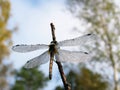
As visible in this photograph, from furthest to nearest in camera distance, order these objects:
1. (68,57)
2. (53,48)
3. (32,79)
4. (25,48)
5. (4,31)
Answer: (32,79), (4,31), (25,48), (68,57), (53,48)

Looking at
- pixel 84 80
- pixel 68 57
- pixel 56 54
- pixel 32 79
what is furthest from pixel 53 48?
pixel 32 79

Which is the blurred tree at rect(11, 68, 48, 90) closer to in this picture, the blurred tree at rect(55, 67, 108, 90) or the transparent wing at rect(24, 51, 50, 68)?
the blurred tree at rect(55, 67, 108, 90)

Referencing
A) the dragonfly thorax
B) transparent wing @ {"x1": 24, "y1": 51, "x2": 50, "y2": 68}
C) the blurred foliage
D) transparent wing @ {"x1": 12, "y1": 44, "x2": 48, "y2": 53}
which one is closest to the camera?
the dragonfly thorax

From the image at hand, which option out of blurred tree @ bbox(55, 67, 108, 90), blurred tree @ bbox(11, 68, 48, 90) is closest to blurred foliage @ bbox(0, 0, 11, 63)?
blurred tree @ bbox(55, 67, 108, 90)

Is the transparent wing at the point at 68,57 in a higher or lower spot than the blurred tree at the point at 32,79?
higher

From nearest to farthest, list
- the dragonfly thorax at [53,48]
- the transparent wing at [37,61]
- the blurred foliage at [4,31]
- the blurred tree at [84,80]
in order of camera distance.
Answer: the dragonfly thorax at [53,48] → the transparent wing at [37,61] → the blurred foliage at [4,31] → the blurred tree at [84,80]

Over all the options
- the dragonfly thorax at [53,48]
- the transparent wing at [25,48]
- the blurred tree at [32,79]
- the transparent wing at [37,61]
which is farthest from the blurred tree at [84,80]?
the dragonfly thorax at [53,48]

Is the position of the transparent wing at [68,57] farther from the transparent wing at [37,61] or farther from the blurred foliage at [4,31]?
the blurred foliage at [4,31]

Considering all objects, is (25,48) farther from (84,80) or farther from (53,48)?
(84,80)

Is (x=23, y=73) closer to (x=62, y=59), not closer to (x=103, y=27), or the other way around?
(x=103, y=27)

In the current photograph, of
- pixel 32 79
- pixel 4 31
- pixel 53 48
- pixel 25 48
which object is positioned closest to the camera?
pixel 53 48
